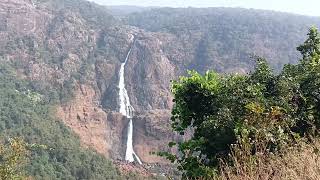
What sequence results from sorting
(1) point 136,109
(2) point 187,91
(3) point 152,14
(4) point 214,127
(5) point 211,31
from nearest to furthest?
(4) point 214,127 → (2) point 187,91 → (1) point 136,109 → (5) point 211,31 → (3) point 152,14

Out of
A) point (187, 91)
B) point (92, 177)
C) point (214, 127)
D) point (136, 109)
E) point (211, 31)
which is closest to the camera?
point (214, 127)

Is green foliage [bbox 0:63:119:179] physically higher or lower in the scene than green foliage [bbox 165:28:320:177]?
lower

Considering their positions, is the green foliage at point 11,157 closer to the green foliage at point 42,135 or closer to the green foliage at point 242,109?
the green foliage at point 242,109

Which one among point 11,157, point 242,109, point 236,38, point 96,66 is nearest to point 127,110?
point 96,66

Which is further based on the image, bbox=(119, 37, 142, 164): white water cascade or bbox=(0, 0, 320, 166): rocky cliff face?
bbox=(0, 0, 320, 166): rocky cliff face

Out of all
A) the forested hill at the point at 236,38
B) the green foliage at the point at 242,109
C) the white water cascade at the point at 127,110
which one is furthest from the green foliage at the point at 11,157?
the forested hill at the point at 236,38

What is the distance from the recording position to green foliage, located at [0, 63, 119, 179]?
54.0 m

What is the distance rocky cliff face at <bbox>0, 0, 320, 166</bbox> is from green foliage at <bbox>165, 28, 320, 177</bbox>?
195 feet

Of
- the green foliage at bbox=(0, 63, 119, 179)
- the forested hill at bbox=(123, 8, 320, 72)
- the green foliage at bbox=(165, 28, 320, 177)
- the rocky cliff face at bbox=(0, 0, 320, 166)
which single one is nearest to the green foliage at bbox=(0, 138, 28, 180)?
the green foliage at bbox=(165, 28, 320, 177)

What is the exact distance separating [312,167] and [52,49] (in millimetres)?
93104

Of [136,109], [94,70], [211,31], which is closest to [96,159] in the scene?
[136,109]

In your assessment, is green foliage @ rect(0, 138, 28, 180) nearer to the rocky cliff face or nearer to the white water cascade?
the white water cascade

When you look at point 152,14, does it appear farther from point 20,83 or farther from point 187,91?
point 187,91

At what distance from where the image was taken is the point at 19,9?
9988 centimetres
